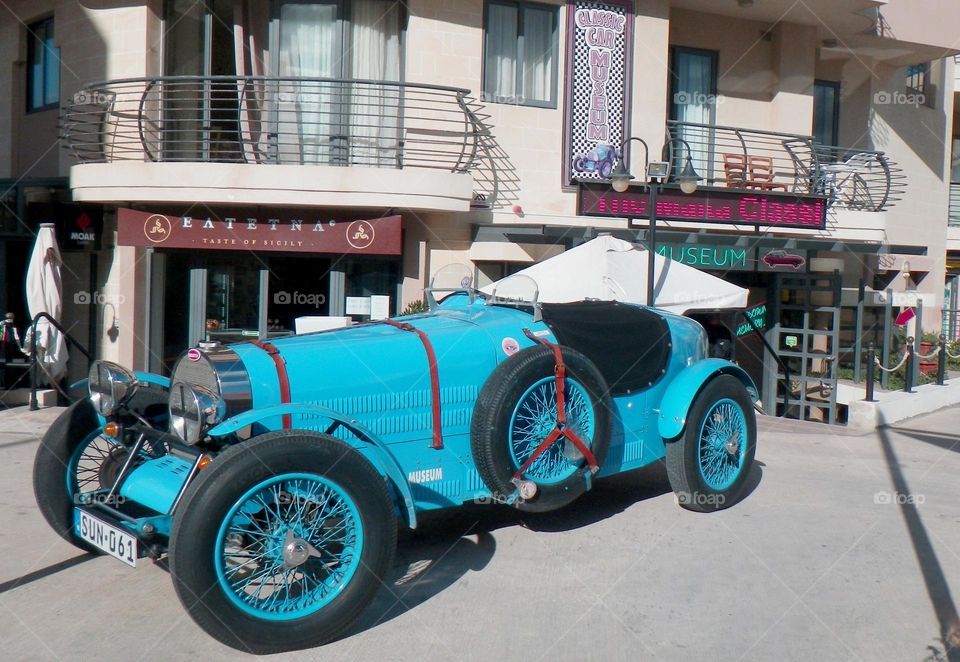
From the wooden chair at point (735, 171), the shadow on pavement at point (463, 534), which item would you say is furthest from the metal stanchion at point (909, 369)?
the shadow on pavement at point (463, 534)

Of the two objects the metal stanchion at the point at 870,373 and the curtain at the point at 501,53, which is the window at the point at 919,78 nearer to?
the metal stanchion at the point at 870,373

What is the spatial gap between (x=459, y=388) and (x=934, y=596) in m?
3.07

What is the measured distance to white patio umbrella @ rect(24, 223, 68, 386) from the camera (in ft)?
37.1

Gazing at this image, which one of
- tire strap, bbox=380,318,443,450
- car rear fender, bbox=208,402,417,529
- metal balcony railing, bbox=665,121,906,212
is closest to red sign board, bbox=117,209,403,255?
metal balcony railing, bbox=665,121,906,212

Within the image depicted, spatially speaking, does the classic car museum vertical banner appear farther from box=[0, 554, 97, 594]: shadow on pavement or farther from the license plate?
the license plate

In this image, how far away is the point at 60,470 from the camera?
219 inches

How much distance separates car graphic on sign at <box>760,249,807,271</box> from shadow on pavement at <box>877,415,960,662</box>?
5.07 meters

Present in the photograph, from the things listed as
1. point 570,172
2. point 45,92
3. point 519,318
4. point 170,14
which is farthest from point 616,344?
point 45,92

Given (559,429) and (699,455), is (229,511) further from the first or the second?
(699,455)

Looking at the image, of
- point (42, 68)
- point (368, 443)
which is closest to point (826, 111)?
point (42, 68)

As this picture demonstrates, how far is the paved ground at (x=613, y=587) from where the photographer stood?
4.70 metres

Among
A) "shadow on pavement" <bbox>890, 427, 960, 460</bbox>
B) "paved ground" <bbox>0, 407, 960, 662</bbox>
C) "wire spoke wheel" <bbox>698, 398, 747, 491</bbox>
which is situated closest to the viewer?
"paved ground" <bbox>0, 407, 960, 662</bbox>

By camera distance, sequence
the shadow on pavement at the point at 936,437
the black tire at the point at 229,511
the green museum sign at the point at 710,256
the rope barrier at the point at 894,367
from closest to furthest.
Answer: the black tire at the point at 229,511
the shadow on pavement at the point at 936,437
the green museum sign at the point at 710,256
the rope barrier at the point at 894,367

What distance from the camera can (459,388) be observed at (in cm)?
579
